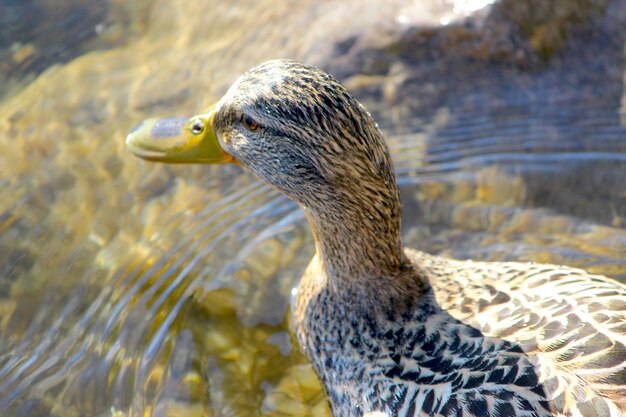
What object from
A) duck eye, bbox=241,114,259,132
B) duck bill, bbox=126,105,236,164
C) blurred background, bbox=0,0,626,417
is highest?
duck eye, bbox=241,114,259,132

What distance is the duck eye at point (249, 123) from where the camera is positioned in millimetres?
3186

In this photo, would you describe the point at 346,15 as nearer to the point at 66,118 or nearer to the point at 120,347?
the point at 66,118

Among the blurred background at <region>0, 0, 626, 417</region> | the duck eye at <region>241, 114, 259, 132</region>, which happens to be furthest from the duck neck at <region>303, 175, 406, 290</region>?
the blurred background at <region>0, 0, 626, 417</region>

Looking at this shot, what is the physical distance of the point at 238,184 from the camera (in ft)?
15.9

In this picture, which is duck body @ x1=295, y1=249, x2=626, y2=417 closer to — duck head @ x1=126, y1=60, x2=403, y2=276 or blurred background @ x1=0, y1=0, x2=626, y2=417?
duck head @ x1=126, y1=60, x2=403, y2=276

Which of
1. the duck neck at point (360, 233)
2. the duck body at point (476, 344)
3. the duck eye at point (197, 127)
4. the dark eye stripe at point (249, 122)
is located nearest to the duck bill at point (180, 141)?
the duck eye at point (197, 127)

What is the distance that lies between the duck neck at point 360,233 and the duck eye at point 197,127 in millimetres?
630

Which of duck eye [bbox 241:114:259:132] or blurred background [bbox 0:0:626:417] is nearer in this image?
duck eye [bbox 241:114:259:132]

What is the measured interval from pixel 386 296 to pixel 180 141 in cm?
124

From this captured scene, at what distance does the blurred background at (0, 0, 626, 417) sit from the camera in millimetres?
3855

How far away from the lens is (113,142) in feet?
16.3

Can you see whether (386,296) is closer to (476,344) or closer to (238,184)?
(476,344)

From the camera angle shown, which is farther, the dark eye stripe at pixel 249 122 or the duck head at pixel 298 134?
the dark eye stripe at pixel 249 122

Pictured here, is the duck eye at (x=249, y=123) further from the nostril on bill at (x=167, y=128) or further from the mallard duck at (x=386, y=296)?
the nostril on bill at (x=167, y=128)
